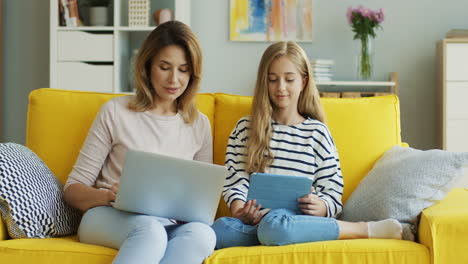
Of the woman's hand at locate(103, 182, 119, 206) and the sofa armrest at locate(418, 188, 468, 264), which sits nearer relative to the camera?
the sofa armrest at locate(418, 188, 468, 264)

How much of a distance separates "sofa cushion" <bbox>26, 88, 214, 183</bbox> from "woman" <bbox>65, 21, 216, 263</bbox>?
0.58 feet

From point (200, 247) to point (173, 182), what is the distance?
188mm

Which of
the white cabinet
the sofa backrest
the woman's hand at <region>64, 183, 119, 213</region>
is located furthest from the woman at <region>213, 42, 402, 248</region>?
the white cabinet

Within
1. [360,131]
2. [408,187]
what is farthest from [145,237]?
[360,131]

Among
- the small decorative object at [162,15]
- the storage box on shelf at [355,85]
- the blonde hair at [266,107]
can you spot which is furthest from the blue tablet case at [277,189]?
the small decorative object at [162,15]

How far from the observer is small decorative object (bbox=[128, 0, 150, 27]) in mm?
4004

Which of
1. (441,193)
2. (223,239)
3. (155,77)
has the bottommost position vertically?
(223,239)

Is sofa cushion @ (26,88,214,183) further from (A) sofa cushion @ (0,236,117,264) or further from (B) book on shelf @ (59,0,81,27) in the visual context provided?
(B) book on shelf @ (59,0,81,27)

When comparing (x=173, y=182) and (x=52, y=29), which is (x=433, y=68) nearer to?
(x=52, y=29)

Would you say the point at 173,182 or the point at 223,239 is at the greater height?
the point at 173,182

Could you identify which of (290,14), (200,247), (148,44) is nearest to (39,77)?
(290,14)

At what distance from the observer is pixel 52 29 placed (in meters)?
3.99

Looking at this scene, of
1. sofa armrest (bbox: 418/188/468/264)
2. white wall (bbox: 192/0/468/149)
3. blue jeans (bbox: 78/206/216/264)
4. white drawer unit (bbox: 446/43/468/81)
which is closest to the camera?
blue jeans (bbox: 78/206/216/264)

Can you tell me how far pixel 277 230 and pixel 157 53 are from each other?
0.72 metres
